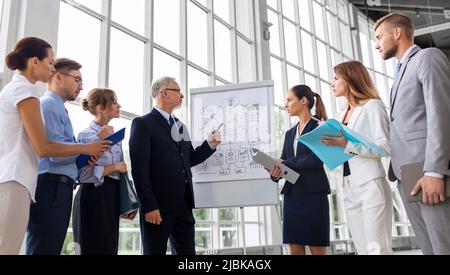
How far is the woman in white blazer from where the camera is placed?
5.84ft

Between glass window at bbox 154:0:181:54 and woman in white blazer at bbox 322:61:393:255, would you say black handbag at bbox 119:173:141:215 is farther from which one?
glass window at bbox 154:0:181:54

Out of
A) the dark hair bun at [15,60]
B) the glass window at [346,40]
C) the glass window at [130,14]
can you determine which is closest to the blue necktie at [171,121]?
the dark hair bun at [15,60]

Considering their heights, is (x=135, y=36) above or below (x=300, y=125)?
above

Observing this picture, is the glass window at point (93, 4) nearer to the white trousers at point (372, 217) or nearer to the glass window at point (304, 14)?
the white trousers at point (372, 217)

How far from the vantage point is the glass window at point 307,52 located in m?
8.08

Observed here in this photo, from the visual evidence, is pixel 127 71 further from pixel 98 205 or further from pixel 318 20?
pixel 318 20

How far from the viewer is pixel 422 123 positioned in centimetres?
155

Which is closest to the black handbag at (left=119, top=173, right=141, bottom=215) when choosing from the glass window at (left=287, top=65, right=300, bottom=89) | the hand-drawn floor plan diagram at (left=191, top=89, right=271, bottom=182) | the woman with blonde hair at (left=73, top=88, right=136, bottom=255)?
the woman with blonde hair at (left=73, top=88, right=136, bottom=255)

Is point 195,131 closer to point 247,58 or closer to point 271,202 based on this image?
point 271,202

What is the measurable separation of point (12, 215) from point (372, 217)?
5.08 ft
